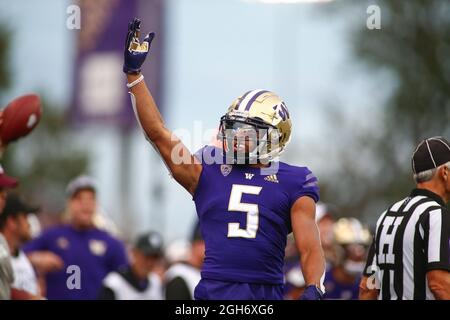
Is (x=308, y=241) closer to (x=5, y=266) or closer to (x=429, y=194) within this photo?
(x=429, y=194)

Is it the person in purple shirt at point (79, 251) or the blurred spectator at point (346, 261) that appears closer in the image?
the person in purple shirt at point (79, 251)

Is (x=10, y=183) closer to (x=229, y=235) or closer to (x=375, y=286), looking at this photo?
(x=229, y=235)

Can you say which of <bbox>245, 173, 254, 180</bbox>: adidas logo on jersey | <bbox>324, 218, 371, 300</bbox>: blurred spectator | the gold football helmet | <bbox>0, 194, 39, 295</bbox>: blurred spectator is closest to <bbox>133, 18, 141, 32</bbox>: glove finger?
the gold football helmet

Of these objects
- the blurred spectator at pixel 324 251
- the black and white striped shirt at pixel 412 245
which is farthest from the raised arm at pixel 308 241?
the blurred spectator at pixel 324 251

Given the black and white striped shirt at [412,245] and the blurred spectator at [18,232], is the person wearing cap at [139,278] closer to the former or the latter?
the blurred spectator at [18,232]

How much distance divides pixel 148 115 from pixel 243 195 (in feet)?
2.22

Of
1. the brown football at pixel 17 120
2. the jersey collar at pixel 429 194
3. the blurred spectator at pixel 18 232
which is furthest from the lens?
the blurred spectator at pixel 18 232

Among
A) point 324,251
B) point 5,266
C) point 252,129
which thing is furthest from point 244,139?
point 324,251

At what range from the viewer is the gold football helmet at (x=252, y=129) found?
596 centimetres

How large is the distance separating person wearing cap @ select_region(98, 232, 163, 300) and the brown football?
191cm

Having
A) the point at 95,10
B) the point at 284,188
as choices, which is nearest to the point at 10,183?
the point at 284,188

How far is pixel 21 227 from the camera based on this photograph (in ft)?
28.2

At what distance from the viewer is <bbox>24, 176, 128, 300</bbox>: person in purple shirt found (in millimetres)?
10180

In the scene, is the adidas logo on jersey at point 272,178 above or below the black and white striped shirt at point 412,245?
above
